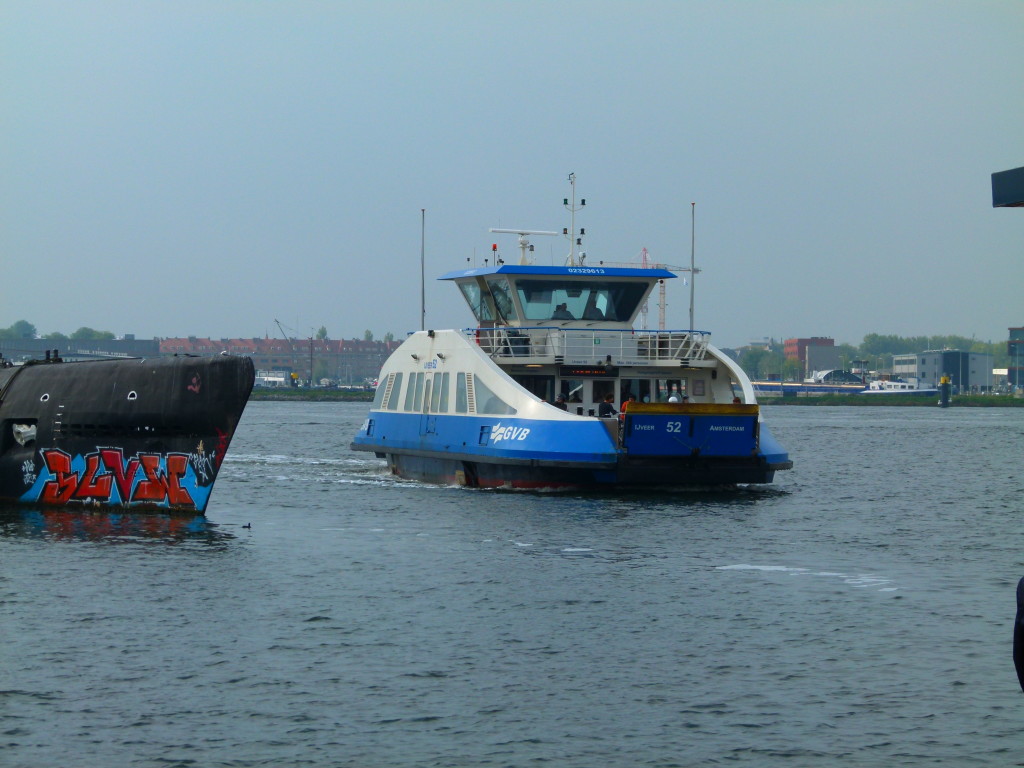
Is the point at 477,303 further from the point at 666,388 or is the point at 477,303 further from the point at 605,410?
the point at 605,410

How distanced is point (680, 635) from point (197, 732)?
6.92m

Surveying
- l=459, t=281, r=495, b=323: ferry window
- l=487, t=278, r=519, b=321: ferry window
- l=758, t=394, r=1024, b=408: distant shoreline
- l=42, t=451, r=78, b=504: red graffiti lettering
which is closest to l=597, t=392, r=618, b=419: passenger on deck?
l=487, t=278, r=519, b=321: ferry window

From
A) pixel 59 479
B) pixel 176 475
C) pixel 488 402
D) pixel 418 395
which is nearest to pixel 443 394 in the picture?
pixel 418 395

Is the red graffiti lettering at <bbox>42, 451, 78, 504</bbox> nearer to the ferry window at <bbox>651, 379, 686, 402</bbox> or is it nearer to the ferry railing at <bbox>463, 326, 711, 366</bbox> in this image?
the ferry railing at <bbox>463, 326, 711, 366</bbox>

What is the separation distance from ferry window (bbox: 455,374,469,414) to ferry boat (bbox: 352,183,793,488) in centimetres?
4

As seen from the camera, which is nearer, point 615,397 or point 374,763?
point 374,763

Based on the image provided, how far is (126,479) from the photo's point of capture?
29.1 meters

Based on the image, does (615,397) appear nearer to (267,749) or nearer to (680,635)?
(680,635)

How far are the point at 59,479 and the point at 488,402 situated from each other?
10619mm

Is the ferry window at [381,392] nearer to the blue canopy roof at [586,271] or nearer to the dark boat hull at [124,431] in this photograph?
the blue canopy roof at [586,271]

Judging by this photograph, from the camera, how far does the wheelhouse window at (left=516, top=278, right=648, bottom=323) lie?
128 feet

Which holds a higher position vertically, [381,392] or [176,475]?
[381,392]

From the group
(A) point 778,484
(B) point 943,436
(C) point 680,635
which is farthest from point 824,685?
(B) point 943,436

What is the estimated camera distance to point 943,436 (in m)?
89.4
